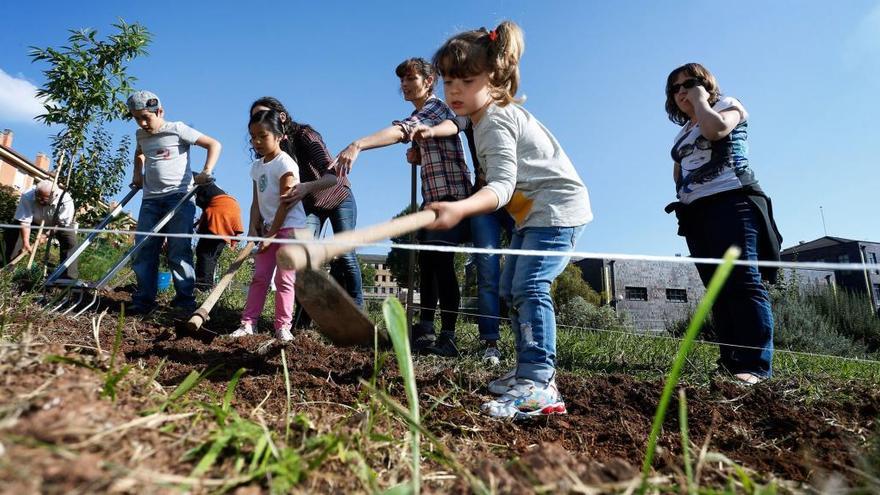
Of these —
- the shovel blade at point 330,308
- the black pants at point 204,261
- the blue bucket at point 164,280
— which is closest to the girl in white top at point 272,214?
the shovel blade at point 330,308

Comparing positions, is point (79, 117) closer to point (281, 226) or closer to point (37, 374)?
point (281, 226)

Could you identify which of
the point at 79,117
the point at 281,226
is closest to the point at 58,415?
the point at 281,226

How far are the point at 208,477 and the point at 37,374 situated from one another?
1.37 ft

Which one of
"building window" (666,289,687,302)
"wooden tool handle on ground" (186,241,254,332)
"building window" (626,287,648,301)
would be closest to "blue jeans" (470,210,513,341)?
"wooden tool handle on ground" (186,241,254,332)

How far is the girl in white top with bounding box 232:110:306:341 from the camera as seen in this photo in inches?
126

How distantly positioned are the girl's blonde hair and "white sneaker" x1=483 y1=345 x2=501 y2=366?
1.44 m

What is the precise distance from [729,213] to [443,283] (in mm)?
1742

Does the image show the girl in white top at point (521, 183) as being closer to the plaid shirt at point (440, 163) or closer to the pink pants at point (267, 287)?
the plaid shirt at point (440, 163)

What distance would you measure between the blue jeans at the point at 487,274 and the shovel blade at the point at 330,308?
1.02 metres

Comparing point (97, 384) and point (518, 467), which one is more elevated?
point (97, 384)

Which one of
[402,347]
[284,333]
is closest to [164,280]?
[284,333]

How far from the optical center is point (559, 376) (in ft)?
8.55

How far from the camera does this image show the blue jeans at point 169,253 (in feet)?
13.0

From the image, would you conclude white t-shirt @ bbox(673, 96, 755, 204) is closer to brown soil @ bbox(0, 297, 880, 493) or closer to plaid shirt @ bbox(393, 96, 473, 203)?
brown soil @ bbox(0, 297, 880, 493)
